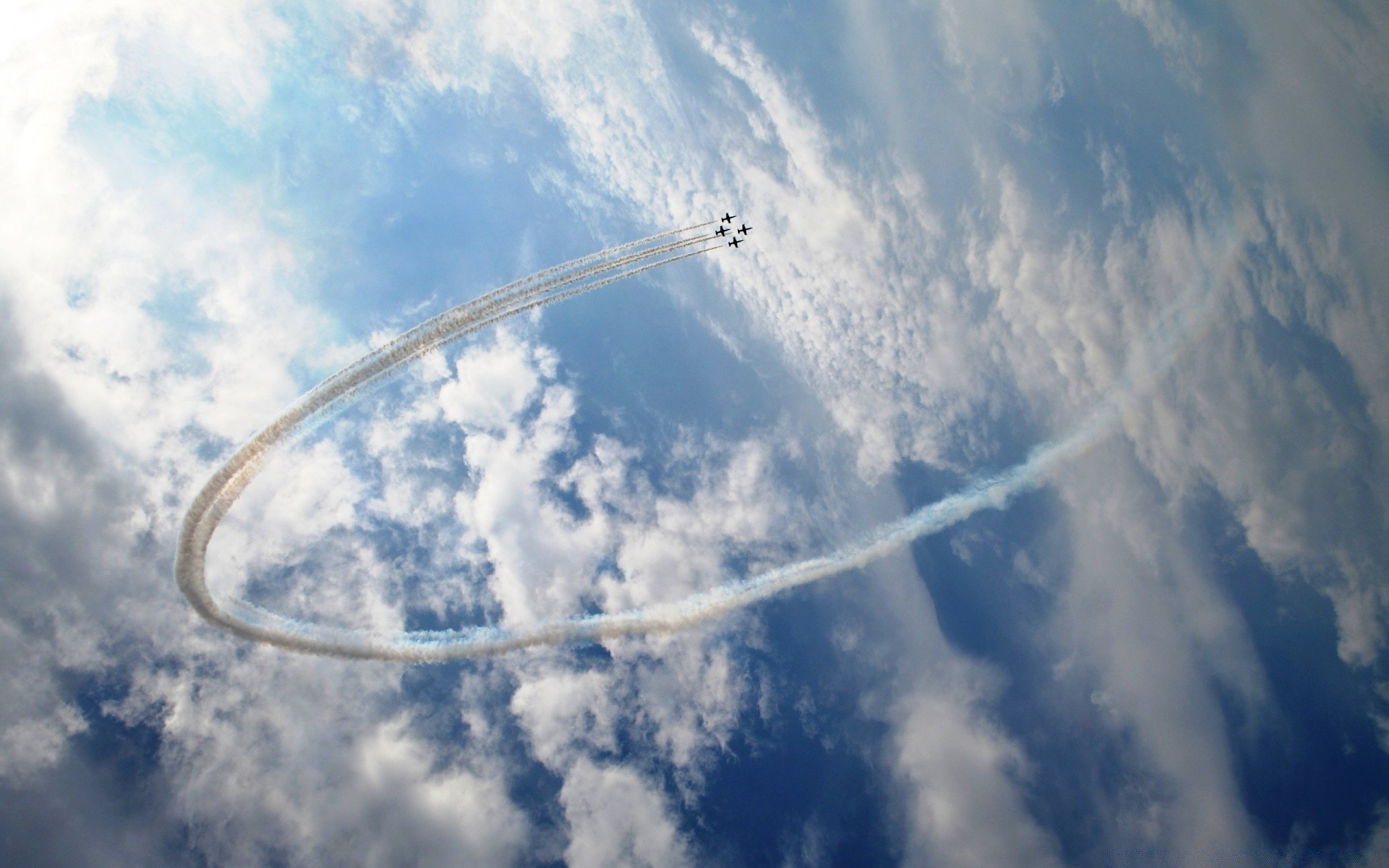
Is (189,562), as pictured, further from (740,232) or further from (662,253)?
(740,232)

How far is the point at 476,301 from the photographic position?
50469mm

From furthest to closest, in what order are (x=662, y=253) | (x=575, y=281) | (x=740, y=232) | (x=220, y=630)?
(x=740, y=232) < (x=662, y=253) < (x=575, y=281) < (x=220, y=630)

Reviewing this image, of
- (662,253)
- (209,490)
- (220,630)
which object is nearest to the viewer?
(209,490)

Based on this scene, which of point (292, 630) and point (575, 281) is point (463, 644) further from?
point (575, 281)

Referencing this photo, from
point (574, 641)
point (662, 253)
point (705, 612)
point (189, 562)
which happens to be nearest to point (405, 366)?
point (189, 562)

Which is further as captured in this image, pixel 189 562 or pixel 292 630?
pixel 292 630

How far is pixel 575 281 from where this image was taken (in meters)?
53.3

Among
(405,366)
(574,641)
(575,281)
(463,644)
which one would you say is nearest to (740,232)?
(575,281)

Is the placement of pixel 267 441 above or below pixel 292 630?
above

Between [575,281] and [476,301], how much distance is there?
33.0 ft

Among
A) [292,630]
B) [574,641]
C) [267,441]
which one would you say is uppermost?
[267,441]

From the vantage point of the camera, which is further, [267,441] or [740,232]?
[740,232]

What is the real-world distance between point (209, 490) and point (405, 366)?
1969cm

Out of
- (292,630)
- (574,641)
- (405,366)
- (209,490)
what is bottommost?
(574,641)
